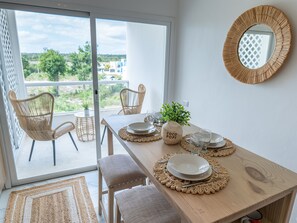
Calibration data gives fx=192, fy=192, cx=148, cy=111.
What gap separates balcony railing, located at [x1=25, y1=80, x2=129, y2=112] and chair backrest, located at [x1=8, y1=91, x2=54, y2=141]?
0.51m

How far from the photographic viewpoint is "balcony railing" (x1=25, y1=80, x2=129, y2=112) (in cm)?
302

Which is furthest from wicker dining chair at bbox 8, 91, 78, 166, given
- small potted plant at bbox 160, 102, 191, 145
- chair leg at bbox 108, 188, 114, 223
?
small potted plant at bbox 160, 102, 191, 145

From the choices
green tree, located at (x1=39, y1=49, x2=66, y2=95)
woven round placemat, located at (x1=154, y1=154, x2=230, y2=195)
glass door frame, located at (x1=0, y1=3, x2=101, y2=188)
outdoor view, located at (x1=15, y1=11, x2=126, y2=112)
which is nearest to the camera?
woven round placemat, located at (x1=154, y1=154, x2=230, y2=195)

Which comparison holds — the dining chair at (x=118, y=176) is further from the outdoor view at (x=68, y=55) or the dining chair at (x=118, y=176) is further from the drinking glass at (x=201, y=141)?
the outdoor view at (x=68, y=55)

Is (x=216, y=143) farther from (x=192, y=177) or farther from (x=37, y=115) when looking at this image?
(x=37, y=115)

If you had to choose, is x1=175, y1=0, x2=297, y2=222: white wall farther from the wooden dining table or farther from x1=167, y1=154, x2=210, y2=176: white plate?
x1=167, y1=154, x2=210, y2=176: white plate

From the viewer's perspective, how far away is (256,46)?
5.73ft

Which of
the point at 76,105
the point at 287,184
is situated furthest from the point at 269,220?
the point at 76,105

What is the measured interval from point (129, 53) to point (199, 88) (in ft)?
4.98

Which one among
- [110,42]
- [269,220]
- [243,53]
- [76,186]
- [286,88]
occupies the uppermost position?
[110,42]

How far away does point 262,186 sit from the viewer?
3.00 ft

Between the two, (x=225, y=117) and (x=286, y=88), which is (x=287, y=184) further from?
(x=225, y=117)

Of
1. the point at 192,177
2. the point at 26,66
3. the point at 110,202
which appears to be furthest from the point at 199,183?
the point at 26,66

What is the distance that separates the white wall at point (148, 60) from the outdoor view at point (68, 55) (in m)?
0.28
